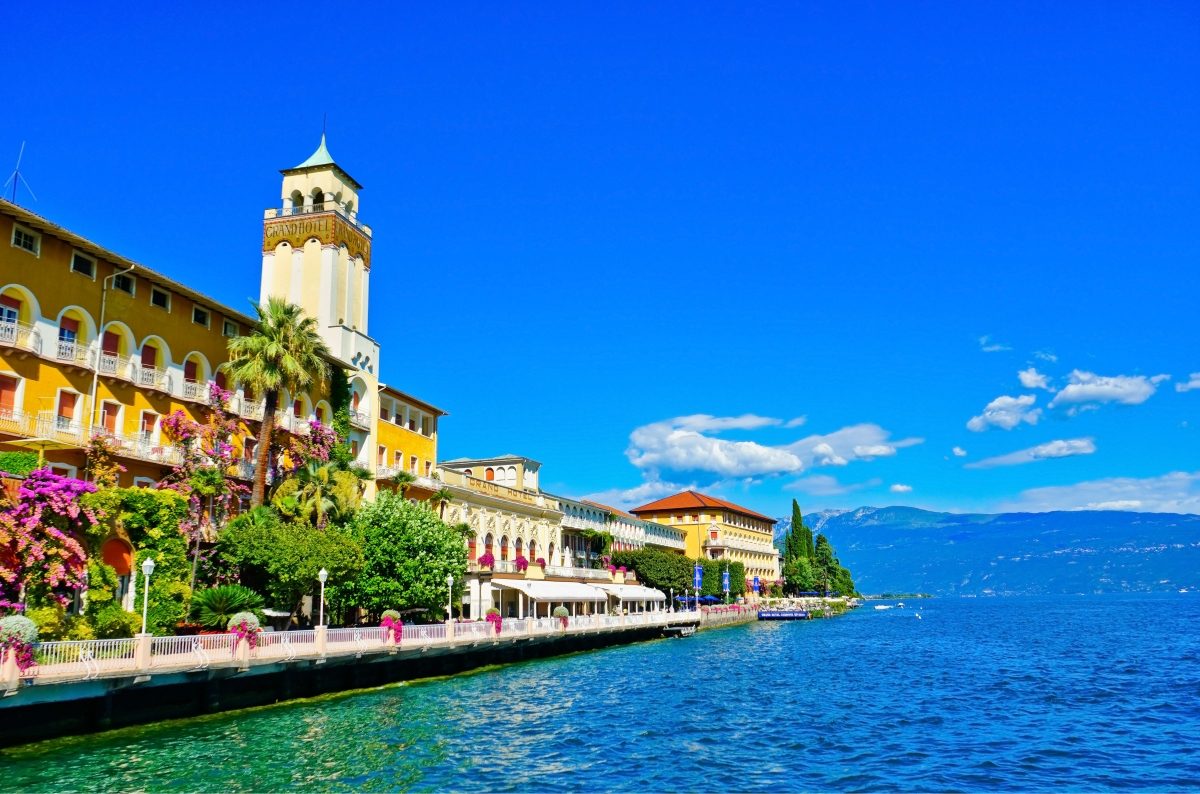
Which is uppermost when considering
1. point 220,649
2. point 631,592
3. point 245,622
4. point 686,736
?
point 631,592

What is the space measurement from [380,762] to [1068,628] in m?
82.1

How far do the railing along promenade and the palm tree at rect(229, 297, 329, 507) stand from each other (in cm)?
852

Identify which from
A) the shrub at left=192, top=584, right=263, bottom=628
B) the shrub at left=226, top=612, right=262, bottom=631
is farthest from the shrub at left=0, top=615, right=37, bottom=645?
the shrub at left=192, top=584, right=263, bottom=628

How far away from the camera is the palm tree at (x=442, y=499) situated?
178 ft

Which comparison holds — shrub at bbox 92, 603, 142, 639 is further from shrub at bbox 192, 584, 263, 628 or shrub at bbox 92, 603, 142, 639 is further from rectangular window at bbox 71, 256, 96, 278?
rectangular window at bbox 71, 256, 96, 278

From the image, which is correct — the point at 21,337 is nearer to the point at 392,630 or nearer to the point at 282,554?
the point at 282,554

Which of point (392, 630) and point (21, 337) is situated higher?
point (21, 337)

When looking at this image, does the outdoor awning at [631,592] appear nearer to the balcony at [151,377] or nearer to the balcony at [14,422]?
the balcony at [151,377]

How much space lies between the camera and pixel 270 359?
39281mm

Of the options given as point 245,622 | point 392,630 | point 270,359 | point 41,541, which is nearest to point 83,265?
point 270,359

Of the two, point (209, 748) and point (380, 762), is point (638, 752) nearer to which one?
point (380, 762)

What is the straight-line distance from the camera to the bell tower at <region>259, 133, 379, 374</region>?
170ft

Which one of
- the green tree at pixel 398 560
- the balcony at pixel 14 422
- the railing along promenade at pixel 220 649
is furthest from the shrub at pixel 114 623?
the green tree at pixel 398 560

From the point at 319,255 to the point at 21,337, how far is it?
74.4 ft
